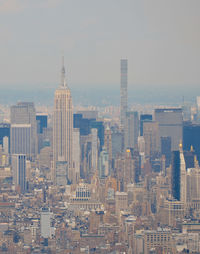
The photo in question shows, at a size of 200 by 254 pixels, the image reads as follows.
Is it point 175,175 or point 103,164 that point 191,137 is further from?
point 103,164

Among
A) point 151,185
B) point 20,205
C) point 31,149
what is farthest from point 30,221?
point 31,149

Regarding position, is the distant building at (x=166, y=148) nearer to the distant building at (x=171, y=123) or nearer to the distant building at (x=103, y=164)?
the distant building at (x=171, y=123)

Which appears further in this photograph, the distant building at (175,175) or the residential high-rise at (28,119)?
the residential high-rise at (28,119)

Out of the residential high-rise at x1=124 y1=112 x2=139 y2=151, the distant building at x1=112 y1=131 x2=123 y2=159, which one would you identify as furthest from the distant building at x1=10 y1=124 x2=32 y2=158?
the residential high-rise at x1=124 y1=112 x2=139 y2=151

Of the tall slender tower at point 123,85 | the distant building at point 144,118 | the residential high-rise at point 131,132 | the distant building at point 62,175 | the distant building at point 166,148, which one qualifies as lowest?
the distant building at point 62,175

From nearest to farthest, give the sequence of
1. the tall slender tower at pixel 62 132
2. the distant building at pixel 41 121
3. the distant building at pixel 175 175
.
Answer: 1. the distant building at pixel 175 175
2. the tall slender tower at pixel 62 132
3. the distant building at pixel 41 121

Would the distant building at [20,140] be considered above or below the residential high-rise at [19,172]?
above

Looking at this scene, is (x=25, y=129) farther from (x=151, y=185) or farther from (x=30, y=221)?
(x=30, y=221)

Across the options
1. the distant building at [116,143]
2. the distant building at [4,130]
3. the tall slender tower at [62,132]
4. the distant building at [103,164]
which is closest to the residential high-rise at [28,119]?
the distant building at [4,130]
